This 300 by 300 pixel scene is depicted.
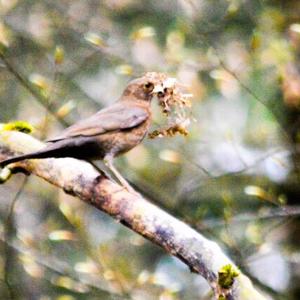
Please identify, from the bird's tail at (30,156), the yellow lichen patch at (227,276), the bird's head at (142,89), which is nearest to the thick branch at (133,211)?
the yellow lichen patch at (227,276)

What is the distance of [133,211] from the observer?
9.86 feet

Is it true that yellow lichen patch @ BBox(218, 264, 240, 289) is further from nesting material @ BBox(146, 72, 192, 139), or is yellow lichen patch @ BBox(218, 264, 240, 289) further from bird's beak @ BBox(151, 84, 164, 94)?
bird's beak @ BBox(151, 84, 164, 94)

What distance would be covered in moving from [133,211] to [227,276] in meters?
0.53

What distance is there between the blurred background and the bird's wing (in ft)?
2.96

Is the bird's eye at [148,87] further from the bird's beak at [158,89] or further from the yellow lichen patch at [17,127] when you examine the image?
the yellow lichen patch at [17,127]

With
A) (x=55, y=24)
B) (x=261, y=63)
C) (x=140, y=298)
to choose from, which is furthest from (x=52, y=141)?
(x=55, y=24)

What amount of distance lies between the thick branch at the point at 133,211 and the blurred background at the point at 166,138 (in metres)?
1.00

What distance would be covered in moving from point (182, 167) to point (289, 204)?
108 centimetres

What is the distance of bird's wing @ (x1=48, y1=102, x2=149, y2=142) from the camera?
340 cm

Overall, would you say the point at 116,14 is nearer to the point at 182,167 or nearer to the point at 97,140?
the point at 182,167

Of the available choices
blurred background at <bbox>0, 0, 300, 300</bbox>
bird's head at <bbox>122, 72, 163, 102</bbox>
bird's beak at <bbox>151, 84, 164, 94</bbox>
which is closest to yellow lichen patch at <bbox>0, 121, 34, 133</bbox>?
bird's head at <bbox>122, 72, 163, 102</bbox>

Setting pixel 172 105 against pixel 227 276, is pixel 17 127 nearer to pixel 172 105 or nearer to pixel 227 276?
pixel 172 105

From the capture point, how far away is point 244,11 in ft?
19.7

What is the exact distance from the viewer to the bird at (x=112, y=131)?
10.9 feet
